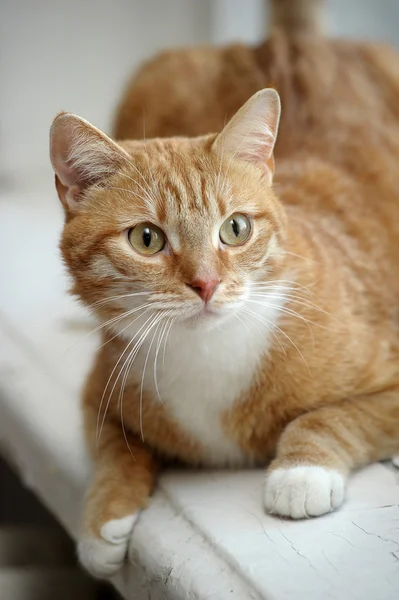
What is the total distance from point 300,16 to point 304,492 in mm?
1600

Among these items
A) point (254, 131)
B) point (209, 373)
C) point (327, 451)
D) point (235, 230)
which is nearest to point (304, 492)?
point (327, 451)

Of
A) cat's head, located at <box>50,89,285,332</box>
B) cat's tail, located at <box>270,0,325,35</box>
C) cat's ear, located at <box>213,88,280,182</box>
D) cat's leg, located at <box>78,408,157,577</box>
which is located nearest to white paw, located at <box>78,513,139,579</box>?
cat's leg, located at <box>78,408,157,577</box>

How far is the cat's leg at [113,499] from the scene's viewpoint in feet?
4.08

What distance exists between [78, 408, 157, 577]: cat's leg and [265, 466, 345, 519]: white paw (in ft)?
0.77

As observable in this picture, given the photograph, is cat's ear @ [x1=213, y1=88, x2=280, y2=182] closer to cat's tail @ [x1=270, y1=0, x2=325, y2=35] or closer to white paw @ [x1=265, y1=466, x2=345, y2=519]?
white paw @ [x1=265, y1=466, x2=345, y2=519]

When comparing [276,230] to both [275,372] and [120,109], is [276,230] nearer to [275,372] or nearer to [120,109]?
[275,372]

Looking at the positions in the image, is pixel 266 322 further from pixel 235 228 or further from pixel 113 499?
pixel 113 499

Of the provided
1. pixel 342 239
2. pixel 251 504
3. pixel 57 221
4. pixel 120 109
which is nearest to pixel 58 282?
pixel 57 221

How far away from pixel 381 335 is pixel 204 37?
5.61ft

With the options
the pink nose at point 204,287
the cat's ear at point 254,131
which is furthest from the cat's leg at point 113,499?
the cat's ear at point 254,131

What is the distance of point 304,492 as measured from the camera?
1155mm

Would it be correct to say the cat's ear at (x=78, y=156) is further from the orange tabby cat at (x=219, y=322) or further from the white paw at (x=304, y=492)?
the white paw at (x=304, y=492)

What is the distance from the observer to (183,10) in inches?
106

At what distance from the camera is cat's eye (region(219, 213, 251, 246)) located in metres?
1.21
